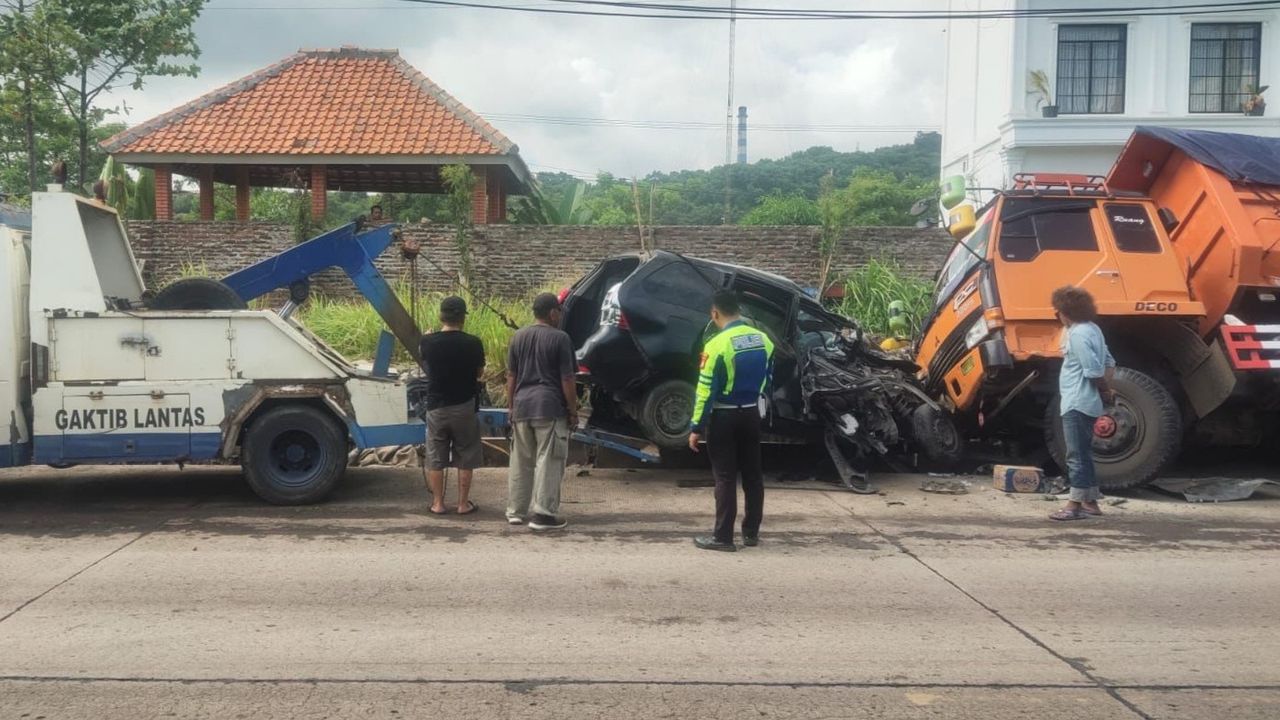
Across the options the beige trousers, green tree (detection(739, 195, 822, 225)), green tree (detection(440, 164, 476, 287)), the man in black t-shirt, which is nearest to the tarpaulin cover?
the beige trousers

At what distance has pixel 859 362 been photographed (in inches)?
410

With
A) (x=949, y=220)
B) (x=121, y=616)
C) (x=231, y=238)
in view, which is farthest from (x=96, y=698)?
(x=231, y=238)

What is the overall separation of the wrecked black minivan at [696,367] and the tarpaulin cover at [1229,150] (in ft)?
11.0

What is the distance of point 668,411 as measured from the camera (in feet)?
31.0

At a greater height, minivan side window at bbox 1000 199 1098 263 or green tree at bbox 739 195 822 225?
green tree at bbox 739 195 822 225

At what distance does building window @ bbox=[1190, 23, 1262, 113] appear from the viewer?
23578mm

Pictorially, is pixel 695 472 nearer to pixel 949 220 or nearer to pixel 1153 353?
pixel 949 220

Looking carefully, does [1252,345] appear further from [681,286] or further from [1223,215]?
[681,286]

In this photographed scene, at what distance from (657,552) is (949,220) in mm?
5434

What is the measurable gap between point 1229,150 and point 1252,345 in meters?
1.95

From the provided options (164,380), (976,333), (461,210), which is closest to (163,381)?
(164,380)

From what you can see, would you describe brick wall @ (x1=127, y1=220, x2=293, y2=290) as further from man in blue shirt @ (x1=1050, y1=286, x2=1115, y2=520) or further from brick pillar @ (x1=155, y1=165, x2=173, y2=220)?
man in blue shirt @ (x1=1050, y1=286, x2=1115, y2=520)

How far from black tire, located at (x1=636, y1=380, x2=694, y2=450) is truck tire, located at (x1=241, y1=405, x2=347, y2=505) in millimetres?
2718

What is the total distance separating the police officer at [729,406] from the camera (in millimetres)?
7086
